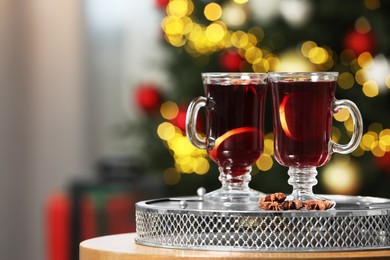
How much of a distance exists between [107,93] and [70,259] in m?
1.19

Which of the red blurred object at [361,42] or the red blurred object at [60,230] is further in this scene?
the red blurred object at [60,230]

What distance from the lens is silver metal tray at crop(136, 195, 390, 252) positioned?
53.0 inches

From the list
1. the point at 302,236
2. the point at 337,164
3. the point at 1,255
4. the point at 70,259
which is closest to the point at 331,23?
the point at 337,164

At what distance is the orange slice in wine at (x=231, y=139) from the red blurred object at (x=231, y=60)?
203cm

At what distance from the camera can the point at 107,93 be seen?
4.96 meters

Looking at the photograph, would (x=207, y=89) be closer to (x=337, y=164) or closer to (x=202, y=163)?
(x=337, y=164)

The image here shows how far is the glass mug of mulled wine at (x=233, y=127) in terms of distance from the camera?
1.51 metres

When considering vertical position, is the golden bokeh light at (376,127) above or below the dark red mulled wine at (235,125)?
below

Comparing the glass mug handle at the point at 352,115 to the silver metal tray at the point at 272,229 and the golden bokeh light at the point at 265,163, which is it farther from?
the golden bokeh light at the point at 265,163

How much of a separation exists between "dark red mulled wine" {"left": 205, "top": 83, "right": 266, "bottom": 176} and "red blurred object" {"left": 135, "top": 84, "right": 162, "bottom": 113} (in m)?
2.32

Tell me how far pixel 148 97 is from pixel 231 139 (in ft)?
7.69

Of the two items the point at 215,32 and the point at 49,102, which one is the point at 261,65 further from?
the point at 49,102

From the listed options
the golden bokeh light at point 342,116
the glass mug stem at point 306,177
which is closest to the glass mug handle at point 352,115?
the glass mug stem at point 306,177

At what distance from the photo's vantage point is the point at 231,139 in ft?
4.96
